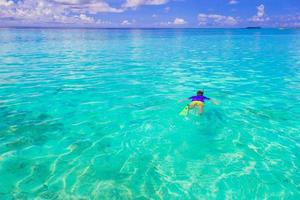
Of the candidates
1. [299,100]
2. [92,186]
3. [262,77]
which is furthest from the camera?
[262,77]

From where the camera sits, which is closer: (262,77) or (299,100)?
(299,100)

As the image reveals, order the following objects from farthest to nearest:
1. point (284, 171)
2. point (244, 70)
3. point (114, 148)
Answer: point (244, 70) → point (114, 148) → point (284, 171)

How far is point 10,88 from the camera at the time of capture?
1644cm

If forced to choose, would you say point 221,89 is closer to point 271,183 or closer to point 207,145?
point 207,145

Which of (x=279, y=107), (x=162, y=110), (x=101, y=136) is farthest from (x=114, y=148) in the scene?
(x=279, y=107)

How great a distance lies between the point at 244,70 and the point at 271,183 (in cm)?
1842

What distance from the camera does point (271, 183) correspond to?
23.1 feet

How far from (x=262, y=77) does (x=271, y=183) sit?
15205 millimetres

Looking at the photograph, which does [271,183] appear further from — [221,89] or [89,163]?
[221,89]

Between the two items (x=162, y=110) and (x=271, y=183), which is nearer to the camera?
(x=271, y=183)

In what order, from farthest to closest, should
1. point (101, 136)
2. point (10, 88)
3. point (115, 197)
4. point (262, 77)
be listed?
point (262, 77) → point (10, 88) → point (101, 136) → point (115, 197)

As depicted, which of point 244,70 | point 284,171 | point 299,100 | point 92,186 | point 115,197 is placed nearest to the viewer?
point 115,197

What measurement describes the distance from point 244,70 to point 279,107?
11.5 metres

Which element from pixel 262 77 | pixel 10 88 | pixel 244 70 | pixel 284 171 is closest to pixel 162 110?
pixel 284 171
